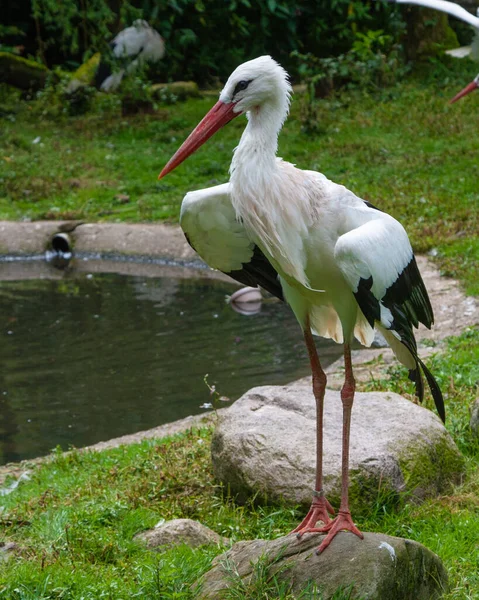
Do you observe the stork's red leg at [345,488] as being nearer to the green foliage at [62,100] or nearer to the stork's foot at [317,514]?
the stork's foot at [317,514]

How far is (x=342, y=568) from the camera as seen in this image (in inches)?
128

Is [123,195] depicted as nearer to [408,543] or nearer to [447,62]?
[447,62]

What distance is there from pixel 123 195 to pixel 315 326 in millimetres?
8373

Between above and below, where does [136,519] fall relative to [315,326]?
below

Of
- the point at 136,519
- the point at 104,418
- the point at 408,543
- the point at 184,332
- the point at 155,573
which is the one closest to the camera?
the point at 408,543

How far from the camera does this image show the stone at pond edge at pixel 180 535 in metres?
4.08

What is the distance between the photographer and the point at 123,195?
40.5 ft

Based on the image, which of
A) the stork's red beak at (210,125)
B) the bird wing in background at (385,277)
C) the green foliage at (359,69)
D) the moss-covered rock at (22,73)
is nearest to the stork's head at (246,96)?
the stork's red beak at (210,125)

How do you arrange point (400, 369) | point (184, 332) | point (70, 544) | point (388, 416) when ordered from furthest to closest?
point (184, 332)
point (400, 369)
point (388, 416)
point (70, 544)

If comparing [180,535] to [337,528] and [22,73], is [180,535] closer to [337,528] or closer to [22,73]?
[337,528]

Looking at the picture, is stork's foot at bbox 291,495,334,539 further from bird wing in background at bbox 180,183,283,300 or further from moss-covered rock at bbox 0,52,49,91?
moss-covered rock at bbox 0,52,49,91

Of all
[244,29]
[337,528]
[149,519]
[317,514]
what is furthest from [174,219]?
[337,528]

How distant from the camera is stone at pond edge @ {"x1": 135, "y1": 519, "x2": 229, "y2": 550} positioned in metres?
4.08

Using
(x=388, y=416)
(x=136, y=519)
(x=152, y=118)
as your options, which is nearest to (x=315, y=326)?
(x=388, y=416)
